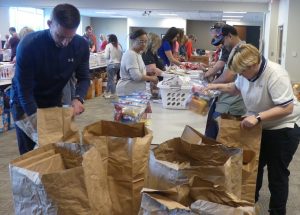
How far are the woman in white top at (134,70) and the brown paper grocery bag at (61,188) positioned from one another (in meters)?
2.33

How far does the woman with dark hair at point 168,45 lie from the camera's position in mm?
5309

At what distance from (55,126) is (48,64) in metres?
0.47

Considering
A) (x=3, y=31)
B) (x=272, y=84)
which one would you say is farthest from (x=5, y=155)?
(x=3, y=31)

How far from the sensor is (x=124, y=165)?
133 centimetres

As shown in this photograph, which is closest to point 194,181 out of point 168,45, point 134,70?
point 134,70

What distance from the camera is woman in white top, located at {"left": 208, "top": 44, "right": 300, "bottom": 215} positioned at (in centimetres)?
189

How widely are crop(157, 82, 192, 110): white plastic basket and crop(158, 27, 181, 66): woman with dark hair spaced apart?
2.32 metres

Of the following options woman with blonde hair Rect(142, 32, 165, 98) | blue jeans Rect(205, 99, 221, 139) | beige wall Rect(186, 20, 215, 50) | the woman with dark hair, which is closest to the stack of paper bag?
blue jeans Rect(205, 99, 221, 139)

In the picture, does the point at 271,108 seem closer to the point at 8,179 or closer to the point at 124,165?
the point at 124,165

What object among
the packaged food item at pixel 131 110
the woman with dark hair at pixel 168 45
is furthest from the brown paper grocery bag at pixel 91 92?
the packaged food item at pixel 131 110

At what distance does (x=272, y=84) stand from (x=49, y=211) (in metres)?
1.27

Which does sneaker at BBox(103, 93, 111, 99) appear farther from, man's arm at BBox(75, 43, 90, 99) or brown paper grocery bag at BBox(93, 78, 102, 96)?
man's arm at BBox(75, 43, 90, 99)

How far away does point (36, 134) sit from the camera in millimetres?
1579

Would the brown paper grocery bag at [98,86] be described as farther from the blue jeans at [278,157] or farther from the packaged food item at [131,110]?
the blue jeans at [278,157]
